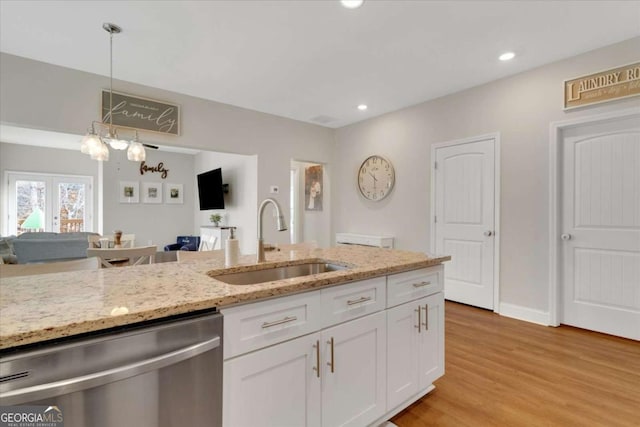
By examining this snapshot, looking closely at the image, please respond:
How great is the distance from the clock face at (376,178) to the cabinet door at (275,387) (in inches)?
141

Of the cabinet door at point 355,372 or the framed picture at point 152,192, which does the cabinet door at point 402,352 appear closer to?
the cabinet door at point 355,372

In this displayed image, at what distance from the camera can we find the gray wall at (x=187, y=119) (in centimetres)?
294

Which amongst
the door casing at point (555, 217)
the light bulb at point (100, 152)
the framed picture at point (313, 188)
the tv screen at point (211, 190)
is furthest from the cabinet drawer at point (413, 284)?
the tv screen at point (211, 190)

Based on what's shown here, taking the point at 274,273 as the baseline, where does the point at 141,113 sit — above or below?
above

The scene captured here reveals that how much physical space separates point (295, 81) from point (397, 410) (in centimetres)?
329

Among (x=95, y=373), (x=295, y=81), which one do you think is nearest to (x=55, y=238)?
(x=295, y=81)

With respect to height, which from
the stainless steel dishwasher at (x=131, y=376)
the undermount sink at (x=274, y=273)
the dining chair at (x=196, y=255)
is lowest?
the stainless steel dishwasher at (x=131, y=376)

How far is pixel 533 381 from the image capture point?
2047mm

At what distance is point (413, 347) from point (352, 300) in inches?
22.8

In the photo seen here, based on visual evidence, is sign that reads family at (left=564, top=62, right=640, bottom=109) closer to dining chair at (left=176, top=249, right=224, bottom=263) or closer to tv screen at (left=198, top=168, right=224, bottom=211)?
dining chair at (left=176, top=249, right=224, bottom=263)

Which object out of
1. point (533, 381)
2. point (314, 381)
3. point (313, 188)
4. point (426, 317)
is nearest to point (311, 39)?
point (426, 317)

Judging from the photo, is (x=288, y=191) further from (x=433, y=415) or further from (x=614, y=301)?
(x=614, y=301)

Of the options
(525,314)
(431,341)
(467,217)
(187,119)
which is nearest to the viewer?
(431,341)

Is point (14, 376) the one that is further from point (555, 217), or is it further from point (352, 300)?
point (555, 217)
